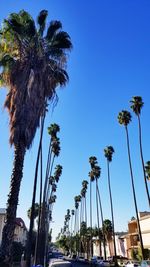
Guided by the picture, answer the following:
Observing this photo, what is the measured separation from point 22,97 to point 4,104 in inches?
57.0

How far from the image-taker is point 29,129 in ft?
48.9

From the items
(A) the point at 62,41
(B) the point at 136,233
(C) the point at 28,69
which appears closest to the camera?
(C) the point at 28,69

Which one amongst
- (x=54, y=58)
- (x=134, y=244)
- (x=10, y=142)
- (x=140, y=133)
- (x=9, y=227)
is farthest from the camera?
(x=134, y=244)

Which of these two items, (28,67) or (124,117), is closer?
(28,67)

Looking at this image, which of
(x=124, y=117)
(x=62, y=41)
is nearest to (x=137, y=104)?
(x=124, y=117)

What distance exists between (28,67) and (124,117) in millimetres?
34239

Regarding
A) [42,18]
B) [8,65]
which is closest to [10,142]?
[8,65]

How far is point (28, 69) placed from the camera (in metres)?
15.8

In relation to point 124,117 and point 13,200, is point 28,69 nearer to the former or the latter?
point 13,200

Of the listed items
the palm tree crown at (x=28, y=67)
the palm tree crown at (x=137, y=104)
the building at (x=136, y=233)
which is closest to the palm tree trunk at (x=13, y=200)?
the palm tree crown at (x=28, y=67)

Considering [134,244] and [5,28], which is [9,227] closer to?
[5,28]

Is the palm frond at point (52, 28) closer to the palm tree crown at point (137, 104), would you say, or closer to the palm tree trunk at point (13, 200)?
the palm tree trunk at point (13, 200)

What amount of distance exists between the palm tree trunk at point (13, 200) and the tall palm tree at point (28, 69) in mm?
54

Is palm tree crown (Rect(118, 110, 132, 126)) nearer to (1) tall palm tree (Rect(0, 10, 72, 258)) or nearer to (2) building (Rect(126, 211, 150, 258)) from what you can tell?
(2) building (Rect(126, 211, 150, 258))
